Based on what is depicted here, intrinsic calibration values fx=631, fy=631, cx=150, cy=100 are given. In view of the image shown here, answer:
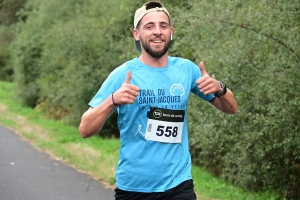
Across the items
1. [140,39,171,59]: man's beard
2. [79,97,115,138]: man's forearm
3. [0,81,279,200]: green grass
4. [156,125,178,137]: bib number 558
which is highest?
[140,39,171,59]: man's beard

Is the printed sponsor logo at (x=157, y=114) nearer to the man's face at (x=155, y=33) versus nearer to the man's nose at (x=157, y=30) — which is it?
the man's face at (x=155, y=33)

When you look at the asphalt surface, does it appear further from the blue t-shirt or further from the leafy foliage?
the blue t-shirt

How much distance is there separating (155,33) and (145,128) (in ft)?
1.97

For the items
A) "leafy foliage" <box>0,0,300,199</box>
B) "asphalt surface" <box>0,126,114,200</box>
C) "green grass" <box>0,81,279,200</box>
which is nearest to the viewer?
"leafy foliage" <box>0,0,300,199</box>

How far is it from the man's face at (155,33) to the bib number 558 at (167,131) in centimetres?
45

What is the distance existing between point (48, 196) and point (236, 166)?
3.18 m

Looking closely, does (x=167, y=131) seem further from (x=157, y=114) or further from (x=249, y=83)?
(x=249, y=83)

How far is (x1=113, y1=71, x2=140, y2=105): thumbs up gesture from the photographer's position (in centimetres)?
364

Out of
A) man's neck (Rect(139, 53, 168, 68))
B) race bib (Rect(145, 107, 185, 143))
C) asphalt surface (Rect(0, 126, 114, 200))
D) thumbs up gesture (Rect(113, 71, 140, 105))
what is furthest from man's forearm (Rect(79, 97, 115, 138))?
asphalt surface (Rect(0, 126, 114, 200))

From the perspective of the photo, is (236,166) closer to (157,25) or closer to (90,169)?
(90,169)

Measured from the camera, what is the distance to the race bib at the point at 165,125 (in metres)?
3.92

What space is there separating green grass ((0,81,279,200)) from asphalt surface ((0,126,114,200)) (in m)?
0.34

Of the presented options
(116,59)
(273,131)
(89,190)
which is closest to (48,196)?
(89,190)

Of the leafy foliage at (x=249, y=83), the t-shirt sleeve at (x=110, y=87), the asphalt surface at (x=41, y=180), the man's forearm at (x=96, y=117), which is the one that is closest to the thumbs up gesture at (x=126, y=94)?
the man's forearm at (x=96, y=117)
